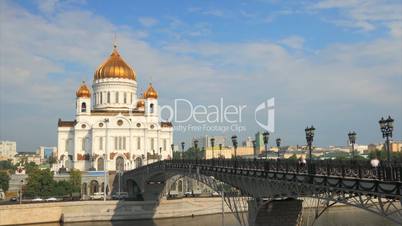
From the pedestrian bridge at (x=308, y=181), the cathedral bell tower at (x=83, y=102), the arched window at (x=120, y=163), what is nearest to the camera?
the pedestrian bridge at (x=308, y=181)

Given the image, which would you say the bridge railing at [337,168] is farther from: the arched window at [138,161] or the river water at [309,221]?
the arched window at [138,161]

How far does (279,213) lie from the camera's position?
25.0 meters

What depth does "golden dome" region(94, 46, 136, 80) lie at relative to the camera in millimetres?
81312

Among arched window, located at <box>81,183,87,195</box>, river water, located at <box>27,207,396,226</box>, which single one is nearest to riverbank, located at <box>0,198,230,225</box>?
river water, located at <box>27,207,396,226</box>

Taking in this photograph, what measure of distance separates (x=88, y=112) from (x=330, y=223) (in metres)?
47.3

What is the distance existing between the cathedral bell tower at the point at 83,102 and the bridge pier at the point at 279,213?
58111mm

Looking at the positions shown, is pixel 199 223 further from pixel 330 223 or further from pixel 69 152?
pixel 69 152

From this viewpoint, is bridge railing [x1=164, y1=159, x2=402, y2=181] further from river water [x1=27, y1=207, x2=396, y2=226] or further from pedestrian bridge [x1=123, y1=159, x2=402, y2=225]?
river water [x1=27, y1=207, x2=396, y2=226]

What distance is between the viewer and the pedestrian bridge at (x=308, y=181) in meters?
14.6

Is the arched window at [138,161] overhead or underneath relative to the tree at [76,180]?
overhead

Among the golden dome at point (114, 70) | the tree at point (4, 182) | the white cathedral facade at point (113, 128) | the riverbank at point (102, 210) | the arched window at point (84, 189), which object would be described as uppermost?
the golden dome at point (114, 70)

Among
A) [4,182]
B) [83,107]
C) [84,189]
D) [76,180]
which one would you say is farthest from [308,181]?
[83,107]

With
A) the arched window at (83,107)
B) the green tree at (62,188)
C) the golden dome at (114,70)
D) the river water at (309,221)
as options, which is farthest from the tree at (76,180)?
the golden dome at (114,70)

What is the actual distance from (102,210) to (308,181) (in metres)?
37.9
